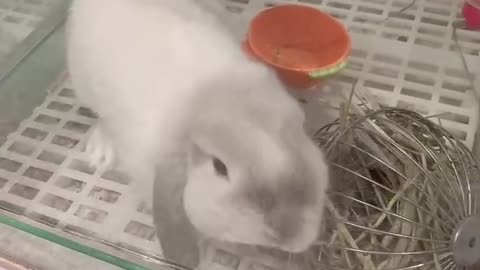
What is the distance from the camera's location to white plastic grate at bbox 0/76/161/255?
87 cm

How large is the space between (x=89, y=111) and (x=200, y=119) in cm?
34

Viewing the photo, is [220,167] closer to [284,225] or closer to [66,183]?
[284,225]

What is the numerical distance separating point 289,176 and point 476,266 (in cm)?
24

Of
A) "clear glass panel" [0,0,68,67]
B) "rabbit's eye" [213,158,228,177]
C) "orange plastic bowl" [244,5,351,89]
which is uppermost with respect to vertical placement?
"rabbit's eye" [213,158,228,177]

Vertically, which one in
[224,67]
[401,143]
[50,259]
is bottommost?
[50,259]

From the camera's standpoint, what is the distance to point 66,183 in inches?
37.8

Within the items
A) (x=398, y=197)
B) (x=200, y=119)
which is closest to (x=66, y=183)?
(x=200, y=119)

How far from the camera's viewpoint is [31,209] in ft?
2.98

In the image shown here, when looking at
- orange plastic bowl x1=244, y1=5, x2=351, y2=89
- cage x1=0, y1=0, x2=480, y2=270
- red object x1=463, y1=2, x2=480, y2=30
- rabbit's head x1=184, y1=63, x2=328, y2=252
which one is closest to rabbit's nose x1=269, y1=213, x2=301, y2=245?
rabbit's head x1=184, y1=63, x2=328, y2=252

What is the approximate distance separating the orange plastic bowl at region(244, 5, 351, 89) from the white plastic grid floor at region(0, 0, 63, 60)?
0.38 m

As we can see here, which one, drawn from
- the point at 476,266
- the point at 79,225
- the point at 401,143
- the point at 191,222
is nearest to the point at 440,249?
the point at 476,266

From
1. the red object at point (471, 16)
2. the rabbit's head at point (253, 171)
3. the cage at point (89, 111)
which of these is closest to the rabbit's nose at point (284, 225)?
the rabbit's head at point (253, 171)

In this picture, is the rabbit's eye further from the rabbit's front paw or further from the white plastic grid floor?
the white plastic grid floor

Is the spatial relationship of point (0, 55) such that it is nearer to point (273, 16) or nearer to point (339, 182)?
point (273, 16)
